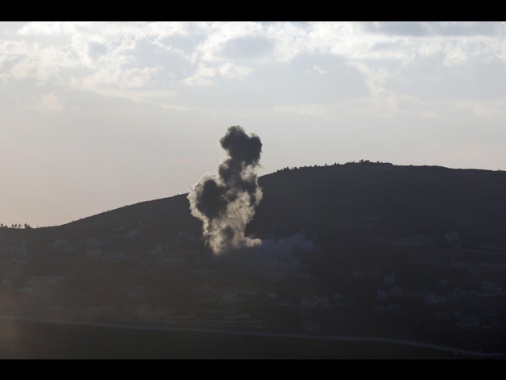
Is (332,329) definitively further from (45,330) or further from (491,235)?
(491,235)

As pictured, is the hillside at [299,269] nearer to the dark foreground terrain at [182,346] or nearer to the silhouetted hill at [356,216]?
the silhouetted hill at [356,216]

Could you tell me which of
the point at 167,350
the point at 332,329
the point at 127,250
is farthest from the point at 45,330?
the point at 127,250

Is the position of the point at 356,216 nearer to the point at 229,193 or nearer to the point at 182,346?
the point at 229,193

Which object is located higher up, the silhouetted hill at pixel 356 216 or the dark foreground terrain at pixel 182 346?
the silhouetted hill at pixel 356 216

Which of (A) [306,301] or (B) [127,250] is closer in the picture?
(A) [306,301]

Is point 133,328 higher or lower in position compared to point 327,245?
lower

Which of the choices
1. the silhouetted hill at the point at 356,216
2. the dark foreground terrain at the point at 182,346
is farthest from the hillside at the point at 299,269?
the dark foreground terrain at the point at 182,346
